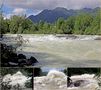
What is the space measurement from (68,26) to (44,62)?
44cm

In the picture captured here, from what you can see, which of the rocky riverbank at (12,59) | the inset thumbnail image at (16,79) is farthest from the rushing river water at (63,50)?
the inset thumbnail image at (16,79)

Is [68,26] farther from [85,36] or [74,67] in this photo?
[74,67]

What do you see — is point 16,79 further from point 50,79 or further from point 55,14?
point 55,14

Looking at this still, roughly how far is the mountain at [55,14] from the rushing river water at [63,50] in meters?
0.18

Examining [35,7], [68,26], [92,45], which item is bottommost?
[92,45]

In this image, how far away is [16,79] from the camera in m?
2.98

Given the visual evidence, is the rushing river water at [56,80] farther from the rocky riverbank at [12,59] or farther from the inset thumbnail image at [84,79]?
the rocky riverbank at [12,59]

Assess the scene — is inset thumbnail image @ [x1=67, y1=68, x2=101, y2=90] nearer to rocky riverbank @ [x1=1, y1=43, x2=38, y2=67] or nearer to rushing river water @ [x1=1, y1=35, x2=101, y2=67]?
rushing river water @ [x1=1, y1=35, x2=101, y2=67]

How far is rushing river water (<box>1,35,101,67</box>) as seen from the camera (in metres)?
2.96

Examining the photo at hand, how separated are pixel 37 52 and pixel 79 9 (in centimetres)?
61

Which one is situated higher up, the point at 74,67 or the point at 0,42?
the point at 0,42

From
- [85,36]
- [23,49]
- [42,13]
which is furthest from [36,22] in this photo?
[85,36]

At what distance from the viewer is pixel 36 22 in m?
3.04

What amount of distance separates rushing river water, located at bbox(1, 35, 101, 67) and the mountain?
0.18 m
